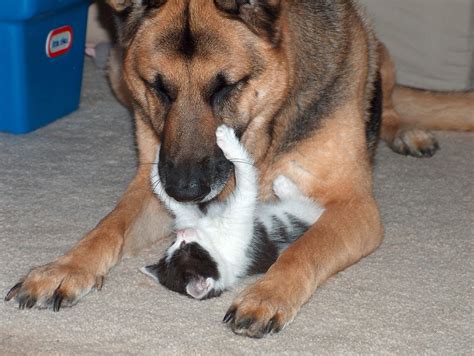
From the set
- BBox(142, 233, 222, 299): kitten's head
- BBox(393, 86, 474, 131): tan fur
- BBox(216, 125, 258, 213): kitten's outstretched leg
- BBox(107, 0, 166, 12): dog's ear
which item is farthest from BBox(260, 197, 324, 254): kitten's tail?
BBox(393, 86, 474, 131): tan fur

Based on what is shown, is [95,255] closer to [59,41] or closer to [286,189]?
[286,189]

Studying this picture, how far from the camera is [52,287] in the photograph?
7.47 ft

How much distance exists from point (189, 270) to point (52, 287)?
33cm

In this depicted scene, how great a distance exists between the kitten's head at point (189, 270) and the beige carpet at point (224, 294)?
0.04 metres

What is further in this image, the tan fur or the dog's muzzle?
the tan fur

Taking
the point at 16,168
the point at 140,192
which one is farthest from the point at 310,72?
the point at 16,168

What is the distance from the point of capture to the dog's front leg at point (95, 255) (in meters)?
2.27

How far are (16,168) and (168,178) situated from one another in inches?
39.0

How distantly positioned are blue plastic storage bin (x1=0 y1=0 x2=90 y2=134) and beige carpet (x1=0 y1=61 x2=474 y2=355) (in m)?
0.10

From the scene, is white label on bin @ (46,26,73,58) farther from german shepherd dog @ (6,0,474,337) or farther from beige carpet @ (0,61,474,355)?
german shepherd dog @ (6,0,474,337)

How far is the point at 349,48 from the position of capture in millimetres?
2723

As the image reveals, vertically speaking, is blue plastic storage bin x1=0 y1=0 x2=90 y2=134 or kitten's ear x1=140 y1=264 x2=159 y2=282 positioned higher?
kitten's ear x1=140 y1=264 x2=159 y2=282

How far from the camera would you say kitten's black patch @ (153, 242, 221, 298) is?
7.57 ft

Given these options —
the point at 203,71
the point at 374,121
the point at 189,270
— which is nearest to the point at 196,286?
the point at 189,270
